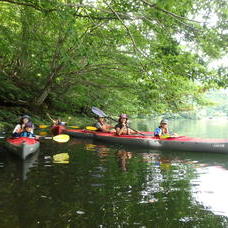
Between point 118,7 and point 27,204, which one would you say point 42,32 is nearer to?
point 118,7

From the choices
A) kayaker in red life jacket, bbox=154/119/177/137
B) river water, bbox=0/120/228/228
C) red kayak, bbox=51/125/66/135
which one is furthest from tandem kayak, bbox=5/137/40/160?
red kayak, bbox=51/125/66/135

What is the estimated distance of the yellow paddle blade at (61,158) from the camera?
6.93 m

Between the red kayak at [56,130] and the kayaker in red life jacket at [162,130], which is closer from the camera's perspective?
the kayaker in red life jacket at [162,130]

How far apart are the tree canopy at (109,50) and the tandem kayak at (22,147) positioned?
2989 millimetres

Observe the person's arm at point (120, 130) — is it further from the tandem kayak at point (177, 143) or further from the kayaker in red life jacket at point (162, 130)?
the kayaker in red life jacket at point (162, 130)

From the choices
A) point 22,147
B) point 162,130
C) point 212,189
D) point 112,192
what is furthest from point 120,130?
point 112,192

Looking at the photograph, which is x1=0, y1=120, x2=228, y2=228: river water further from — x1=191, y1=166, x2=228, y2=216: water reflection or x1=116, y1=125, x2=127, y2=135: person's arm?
x1=116, y1=125, x2=127, y2=135: person's arm

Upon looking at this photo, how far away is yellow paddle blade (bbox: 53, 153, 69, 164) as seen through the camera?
693 cm

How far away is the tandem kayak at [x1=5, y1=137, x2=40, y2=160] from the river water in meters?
0.22

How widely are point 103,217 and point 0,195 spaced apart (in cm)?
180

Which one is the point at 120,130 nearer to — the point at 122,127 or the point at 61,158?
the point at 122,127

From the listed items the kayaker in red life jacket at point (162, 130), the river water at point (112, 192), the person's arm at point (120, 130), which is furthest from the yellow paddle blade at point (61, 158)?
the kayaker in red life jacket at point (162, 130)

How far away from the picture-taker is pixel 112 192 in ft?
14.7

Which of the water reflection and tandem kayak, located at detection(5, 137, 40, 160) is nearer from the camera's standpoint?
the water reflection
